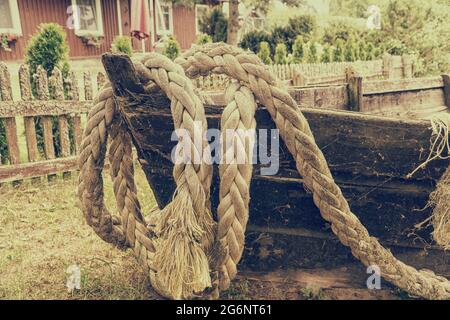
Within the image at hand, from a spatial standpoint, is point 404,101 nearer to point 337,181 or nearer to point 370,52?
point 337,181

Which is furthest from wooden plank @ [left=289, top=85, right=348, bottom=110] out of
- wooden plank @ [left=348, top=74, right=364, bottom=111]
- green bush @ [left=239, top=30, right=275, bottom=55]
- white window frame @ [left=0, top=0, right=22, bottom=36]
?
green bush @ [left=239, top=30, right=275, bottom=55]

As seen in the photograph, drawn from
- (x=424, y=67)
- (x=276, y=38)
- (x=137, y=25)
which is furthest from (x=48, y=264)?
(x=424, y=67)

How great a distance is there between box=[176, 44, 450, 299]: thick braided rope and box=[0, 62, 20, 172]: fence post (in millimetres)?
3793

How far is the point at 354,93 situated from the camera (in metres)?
4.35

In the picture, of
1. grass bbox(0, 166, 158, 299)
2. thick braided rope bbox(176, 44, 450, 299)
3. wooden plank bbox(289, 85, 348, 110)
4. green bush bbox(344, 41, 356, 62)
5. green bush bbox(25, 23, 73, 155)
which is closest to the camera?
thick braided rope bbox(176, 44, 450, 299)

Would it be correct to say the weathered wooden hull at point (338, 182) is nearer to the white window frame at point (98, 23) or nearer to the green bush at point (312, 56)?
the green bush at point (312, 56)

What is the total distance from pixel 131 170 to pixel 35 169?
12.1 ft

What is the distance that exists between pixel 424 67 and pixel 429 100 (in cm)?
1386

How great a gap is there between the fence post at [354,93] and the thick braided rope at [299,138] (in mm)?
2466

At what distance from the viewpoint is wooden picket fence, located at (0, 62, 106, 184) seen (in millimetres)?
5242

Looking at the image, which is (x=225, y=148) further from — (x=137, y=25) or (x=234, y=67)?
(x=137, y=25)

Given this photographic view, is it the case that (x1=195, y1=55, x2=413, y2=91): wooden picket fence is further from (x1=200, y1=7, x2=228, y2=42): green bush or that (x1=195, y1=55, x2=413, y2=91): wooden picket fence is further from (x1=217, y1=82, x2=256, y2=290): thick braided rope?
(x1=200, y1=7, x2=228, y2=42): green bush

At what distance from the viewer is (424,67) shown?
17.7 metres

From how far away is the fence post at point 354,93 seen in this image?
430 centimetres
